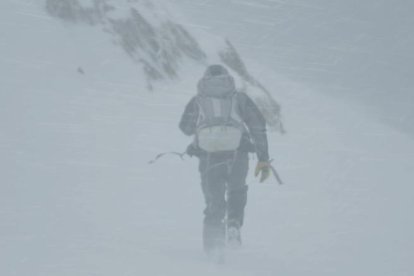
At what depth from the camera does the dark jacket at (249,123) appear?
593 cm

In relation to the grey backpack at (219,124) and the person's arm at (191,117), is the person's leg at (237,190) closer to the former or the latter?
the grey backpack at (219,124)

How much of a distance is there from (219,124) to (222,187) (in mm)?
492

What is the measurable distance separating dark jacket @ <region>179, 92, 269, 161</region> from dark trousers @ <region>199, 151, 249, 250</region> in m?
0.11

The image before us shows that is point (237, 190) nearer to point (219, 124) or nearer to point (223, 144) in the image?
point (223, 144)

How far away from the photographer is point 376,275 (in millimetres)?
5434

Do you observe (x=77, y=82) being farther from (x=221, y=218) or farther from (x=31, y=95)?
(x=221, y=218)

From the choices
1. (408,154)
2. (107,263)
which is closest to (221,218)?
(107,263)

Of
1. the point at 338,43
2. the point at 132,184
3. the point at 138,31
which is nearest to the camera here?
the point at 132,184

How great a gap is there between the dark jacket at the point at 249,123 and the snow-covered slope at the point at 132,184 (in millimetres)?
743

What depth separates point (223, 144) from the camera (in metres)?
5.84

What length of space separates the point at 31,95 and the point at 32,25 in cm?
237

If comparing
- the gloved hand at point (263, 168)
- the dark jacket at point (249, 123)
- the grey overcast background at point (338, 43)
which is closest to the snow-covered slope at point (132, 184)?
the gloved hand at point (263, 168)

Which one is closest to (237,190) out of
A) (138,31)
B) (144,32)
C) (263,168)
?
(263,168)

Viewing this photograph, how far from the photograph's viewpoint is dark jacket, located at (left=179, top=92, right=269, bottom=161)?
5.93m
